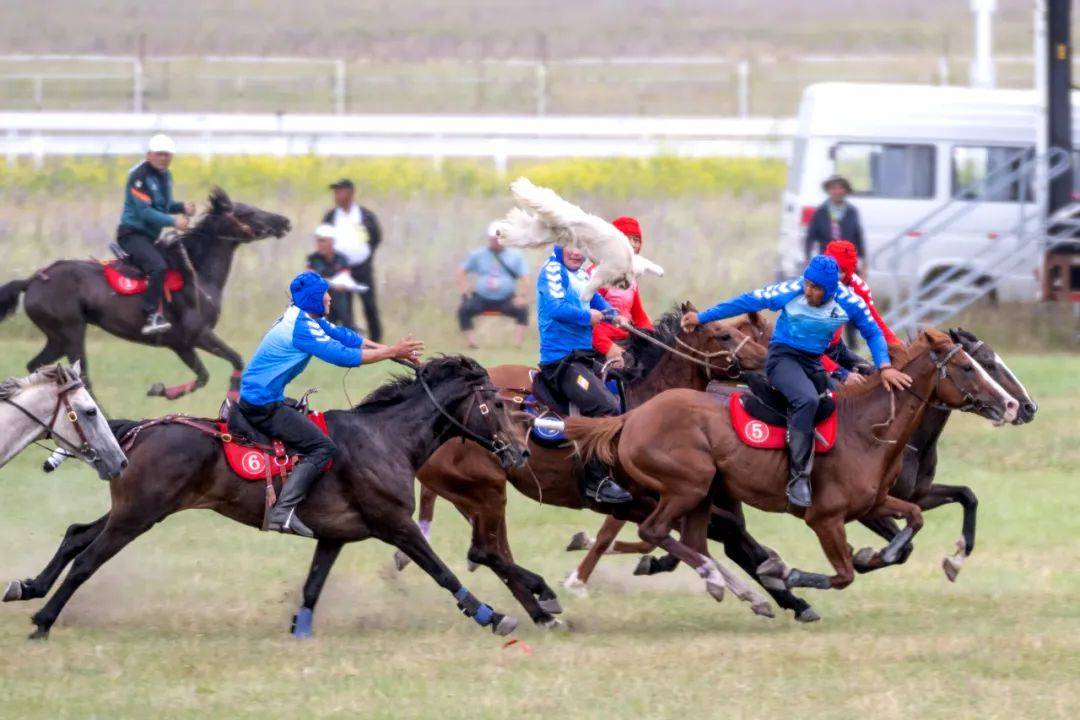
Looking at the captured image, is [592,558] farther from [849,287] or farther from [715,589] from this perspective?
[849,287]

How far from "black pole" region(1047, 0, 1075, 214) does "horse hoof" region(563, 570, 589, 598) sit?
1247cm

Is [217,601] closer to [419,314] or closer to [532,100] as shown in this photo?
[419,314]

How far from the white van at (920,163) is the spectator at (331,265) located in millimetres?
5332

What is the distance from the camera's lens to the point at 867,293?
39.3ft

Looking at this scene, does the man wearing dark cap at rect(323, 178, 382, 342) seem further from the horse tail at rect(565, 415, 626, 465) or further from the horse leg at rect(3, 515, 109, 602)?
the horse leg at rect(3, 515, 109, 602)

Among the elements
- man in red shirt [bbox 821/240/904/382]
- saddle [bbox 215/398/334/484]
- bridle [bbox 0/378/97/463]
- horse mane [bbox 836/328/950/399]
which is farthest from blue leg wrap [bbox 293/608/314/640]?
man in red shirt [bbox 821/240/904/382]

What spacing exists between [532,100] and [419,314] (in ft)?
69.4

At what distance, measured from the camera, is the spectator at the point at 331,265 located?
2038 centimetres

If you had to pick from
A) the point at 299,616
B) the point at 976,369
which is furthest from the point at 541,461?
the point at 976,369

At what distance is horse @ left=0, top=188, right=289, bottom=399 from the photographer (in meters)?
17.4

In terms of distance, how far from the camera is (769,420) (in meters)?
10.6

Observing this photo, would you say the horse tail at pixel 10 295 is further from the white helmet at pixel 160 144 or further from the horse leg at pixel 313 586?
the horse leg at pixel 313 586

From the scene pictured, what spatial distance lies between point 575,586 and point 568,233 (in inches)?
85.9

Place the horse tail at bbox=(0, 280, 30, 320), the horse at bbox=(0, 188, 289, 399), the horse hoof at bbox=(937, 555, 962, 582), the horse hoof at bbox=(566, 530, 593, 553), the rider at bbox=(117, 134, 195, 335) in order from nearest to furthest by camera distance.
Answer: 1. the horse hoof at bbox=(937, 555, 962, 582)
2. the horse hoof at bbox=(566, 530, 593, 553)
3. the rider at bbox=(117, 134, 195, 335)
4. the horse tail at bbox=(0, 280, 30, 320)
5. the horse at bbox=(0, 188, 289, 399)
